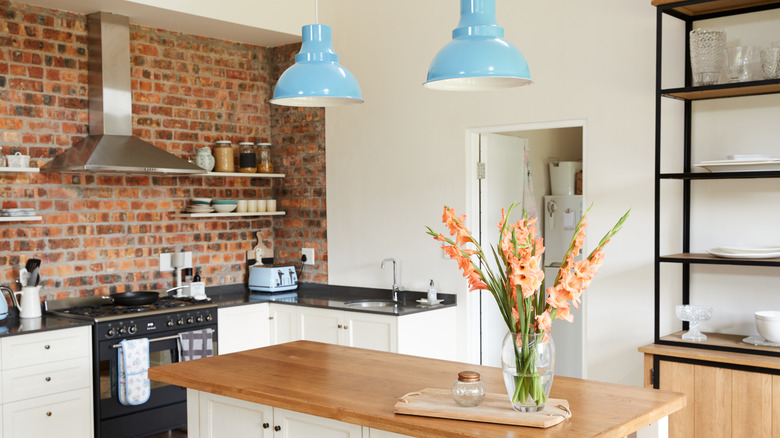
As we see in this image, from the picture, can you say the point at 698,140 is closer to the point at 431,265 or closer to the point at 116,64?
the point at 431,265

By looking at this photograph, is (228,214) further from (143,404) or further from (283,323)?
(143,404)

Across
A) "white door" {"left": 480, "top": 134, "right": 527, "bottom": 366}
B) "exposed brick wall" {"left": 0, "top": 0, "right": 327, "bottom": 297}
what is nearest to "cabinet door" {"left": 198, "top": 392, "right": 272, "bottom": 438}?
"exposed brick wall" {"left": 0, "top": 0, "right": 327, "bottom": 297}

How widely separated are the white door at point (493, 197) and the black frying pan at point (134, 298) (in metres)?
2.21

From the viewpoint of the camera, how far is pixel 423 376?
289 cm

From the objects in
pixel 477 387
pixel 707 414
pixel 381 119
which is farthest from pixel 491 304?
pixel 477 387

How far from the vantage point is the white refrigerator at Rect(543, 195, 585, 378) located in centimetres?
571

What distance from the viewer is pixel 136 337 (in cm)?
457

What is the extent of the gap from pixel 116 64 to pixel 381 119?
6.00 ft

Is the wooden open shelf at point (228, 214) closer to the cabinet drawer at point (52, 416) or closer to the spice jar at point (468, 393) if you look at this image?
the cabinet drawer at point (52, 416)

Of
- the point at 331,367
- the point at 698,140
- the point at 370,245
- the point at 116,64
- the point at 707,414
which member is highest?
the point at 116,64

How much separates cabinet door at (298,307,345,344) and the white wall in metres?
0.59

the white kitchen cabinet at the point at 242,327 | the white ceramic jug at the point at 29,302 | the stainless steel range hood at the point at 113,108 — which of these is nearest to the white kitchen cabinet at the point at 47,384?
the white ceramic jug at the point at 29,302

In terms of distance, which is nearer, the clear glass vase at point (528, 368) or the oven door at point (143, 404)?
the clear glass vase at point (528, 368)

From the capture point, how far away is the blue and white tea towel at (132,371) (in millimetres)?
4414
